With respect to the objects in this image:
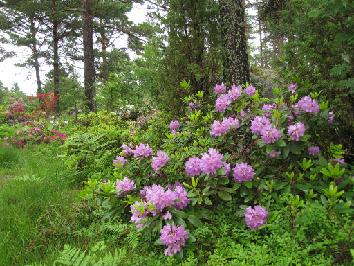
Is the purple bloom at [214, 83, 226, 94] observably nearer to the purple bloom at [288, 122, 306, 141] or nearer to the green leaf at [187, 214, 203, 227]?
the purple bloom at [288, 122, 306, 141]

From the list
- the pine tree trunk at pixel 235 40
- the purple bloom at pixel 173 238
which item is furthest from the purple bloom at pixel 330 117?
the pine tree trunk at pixel 235 40

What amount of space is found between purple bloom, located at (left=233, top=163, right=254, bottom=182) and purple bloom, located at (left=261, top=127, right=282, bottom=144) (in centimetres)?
35

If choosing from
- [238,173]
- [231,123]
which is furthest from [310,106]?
[238,173]

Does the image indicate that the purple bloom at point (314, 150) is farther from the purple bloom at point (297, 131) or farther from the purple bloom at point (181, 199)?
the purple bloom at point (181, 199)

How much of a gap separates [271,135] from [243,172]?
1.51 ft

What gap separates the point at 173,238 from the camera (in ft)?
9.73

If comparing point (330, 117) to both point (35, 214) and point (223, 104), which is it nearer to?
point (223, 104)

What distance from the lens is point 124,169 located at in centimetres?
412

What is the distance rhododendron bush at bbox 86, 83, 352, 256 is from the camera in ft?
10.4

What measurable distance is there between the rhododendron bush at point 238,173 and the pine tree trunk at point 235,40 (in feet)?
→ 5.45

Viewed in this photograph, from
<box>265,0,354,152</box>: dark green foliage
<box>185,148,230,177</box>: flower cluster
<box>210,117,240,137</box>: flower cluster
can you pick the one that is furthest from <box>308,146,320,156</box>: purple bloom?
<box>185,148,230,177</box>: flower cluster

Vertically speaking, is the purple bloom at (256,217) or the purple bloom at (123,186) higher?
the purple bloom at (123,186)

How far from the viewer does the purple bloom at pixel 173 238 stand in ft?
9.74

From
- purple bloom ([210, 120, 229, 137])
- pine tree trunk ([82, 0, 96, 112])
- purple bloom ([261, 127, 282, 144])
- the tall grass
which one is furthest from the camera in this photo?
pine tree trunk ([82, 0, 96, 112])
